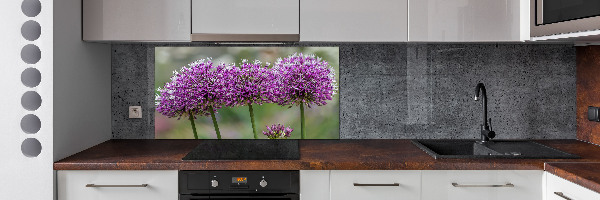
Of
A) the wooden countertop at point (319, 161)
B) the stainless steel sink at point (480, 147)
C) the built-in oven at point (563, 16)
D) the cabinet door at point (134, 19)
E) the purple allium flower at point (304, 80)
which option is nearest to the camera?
the built-in oven at point (563, 16)

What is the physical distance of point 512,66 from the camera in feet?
8.98

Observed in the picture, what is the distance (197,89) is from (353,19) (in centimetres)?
94

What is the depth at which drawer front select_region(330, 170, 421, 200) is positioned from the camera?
6.81 ft

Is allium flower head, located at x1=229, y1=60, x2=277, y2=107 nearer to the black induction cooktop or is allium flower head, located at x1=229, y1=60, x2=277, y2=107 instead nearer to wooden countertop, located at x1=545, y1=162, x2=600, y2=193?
the black induction cooktop

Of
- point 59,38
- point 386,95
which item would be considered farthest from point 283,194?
point 59,38

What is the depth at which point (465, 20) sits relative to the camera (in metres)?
2.36

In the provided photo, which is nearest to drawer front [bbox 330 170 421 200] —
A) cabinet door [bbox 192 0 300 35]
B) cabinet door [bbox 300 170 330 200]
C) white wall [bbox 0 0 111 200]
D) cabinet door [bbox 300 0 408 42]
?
cabinet door [bbox 300 170 330 200]
